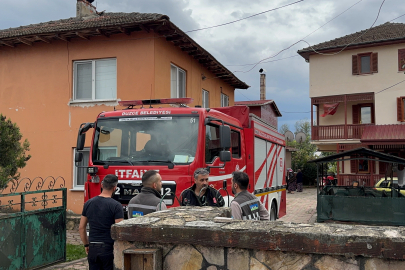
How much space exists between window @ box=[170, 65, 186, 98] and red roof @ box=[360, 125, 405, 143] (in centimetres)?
1503

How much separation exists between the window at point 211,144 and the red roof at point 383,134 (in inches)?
823

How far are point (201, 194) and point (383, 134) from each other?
23.2 m

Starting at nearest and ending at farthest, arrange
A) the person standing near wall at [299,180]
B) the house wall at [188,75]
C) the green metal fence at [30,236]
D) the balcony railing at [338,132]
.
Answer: the green metal fence at [30,236]
the house wall at [188,75]
the balcony railing at [338,132]
the person standing near wall at [299,180]

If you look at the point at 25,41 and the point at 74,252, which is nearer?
the point at 74,252

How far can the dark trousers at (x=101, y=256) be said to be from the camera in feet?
15.0

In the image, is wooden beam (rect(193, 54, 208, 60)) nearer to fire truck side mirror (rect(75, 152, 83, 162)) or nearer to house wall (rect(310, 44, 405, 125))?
fire truck side mirror (rect(75, 152, 83, 162))

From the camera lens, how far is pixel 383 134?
26.0 meters

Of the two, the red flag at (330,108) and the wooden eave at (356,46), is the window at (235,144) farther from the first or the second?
the wooden eave at (356,46)

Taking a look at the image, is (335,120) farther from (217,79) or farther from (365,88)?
(217,79)

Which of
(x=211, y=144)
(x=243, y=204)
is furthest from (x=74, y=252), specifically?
(x=243, y=204)

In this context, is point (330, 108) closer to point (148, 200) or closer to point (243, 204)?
point (243, 204)

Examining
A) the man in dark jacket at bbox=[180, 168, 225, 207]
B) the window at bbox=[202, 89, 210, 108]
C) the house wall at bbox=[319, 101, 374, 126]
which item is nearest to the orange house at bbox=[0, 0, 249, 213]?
the window at bbox=[202, 89, 210, 108]

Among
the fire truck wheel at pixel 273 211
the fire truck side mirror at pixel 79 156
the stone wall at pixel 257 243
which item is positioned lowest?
the fire truck wheel at pixel 273 211

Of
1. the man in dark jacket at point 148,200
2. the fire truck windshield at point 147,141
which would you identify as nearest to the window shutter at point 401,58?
the fire truck windshield at point 147,141
